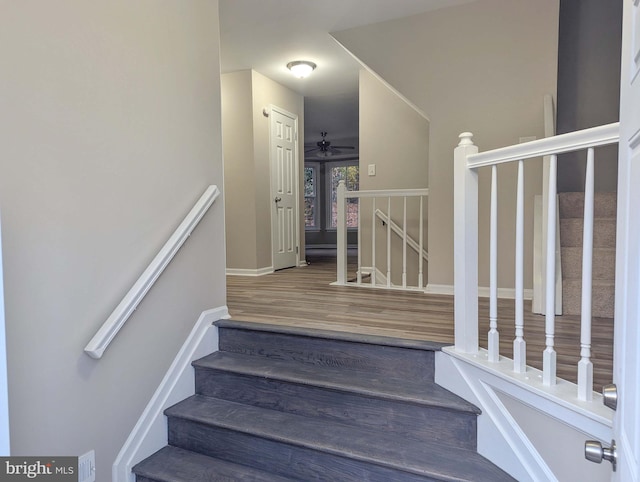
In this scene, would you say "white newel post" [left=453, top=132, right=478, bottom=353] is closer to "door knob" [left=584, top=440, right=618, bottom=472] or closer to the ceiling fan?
"door knob" [left=584, top=440, right=618, bottom=472]

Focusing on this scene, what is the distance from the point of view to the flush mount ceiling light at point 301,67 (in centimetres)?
412

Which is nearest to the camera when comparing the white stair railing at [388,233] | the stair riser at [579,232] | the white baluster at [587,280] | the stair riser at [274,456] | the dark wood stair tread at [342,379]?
the white baluster at [587,280]

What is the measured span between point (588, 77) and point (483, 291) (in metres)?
2.22

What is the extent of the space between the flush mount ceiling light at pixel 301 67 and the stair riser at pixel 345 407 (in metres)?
3.32

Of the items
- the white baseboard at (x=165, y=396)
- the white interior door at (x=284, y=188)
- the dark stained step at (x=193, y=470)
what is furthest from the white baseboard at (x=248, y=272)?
the dark stained step at (x=193, y=470)

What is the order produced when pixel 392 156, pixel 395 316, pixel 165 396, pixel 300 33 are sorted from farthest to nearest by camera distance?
pixel 392 156, pixel 300 33, pixel 395 316, pixel 165 396

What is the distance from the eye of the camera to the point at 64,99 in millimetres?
1479

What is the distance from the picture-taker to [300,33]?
11.4 ft

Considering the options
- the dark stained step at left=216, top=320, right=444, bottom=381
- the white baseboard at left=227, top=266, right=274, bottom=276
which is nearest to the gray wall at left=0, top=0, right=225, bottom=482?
the dark stained step at left=216, top=320, right=444, bottom=381

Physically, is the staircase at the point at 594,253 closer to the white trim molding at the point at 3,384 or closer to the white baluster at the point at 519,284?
the white baluster at the point at 519,284

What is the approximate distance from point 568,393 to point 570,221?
1988 mm

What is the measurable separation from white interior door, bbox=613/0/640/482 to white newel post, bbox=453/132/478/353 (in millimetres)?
844

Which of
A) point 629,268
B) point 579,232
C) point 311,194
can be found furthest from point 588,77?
point 311,194

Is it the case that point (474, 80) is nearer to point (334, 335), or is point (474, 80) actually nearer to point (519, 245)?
point (519, 245)
